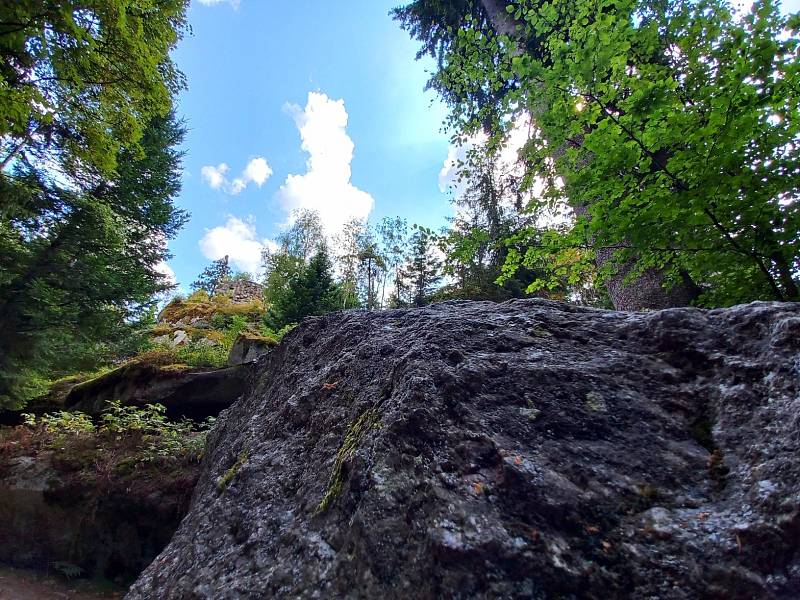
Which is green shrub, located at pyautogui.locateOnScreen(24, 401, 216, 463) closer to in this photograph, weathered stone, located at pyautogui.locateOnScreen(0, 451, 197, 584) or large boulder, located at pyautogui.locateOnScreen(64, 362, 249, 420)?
weathered stone, located at pyautogui.locateOnScreen(0, 451, 197, 584)

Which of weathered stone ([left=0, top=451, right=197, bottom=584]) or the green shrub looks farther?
the green shrub

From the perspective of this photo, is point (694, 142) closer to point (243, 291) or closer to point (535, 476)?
point (535, 476)

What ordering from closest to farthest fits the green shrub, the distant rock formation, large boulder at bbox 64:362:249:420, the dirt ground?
the dirt ground, the green shrub, large boulder at bbox 64:362:249:420, the distant rock formation

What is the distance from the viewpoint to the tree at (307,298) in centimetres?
1344

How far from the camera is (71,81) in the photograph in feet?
17.3

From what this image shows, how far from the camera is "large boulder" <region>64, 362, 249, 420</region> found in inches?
284

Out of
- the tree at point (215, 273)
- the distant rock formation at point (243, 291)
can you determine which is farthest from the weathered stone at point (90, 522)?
the tree at point (215, 273)

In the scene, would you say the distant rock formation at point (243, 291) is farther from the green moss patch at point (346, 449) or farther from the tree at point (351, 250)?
the green moss patch at point (346, 449)

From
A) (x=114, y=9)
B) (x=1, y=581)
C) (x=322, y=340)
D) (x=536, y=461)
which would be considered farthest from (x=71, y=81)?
(x=536, y=461)

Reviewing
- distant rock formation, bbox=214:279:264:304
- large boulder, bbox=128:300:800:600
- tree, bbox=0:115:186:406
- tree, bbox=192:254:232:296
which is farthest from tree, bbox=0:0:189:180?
tree, bbox=192:254:232:296

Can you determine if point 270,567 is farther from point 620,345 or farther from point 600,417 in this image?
point 620,345

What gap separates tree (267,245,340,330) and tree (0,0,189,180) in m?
7.65

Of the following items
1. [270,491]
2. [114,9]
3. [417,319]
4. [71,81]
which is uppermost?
[114,9]

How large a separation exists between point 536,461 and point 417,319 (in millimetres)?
1374
